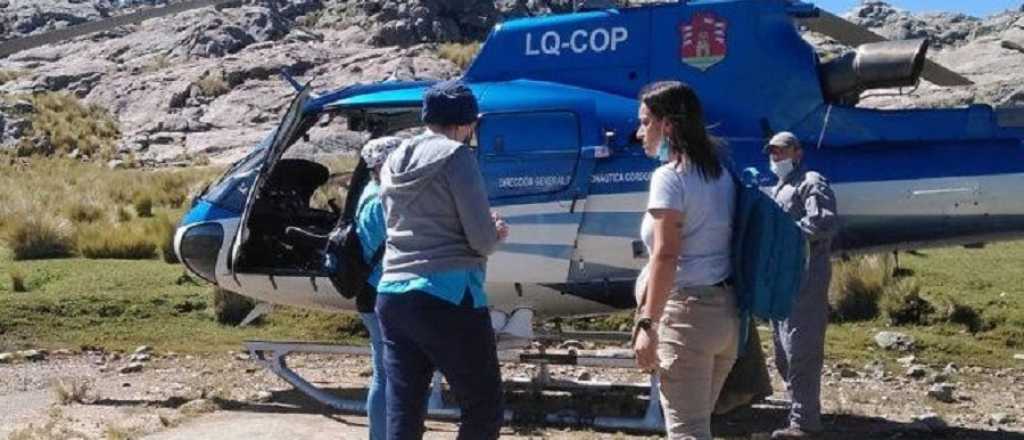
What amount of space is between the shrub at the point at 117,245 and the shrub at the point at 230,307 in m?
4.03

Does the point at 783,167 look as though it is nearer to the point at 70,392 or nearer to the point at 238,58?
the point at 70,392

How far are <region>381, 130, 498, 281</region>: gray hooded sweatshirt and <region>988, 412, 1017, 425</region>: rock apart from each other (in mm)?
4532

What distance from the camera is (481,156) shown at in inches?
345

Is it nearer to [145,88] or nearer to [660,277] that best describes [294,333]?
[660,277]

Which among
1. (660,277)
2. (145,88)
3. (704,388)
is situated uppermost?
(660,277)

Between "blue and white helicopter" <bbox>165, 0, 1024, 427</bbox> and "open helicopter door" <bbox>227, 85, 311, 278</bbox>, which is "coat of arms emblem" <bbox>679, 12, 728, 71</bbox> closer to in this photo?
"blue and white helicopter" <bbox>165, 0, 1024, 427</bbox>

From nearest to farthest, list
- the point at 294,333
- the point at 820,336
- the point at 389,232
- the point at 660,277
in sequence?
the point at 660,277, the point at 389,232, the point at 820,336, the point at 294,333

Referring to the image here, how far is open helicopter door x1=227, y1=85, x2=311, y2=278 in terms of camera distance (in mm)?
9312

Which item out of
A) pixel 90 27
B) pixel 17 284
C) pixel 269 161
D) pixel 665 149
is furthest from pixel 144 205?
pixel 665 149

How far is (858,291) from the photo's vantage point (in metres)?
12.4

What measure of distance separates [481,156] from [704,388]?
3.96 metres

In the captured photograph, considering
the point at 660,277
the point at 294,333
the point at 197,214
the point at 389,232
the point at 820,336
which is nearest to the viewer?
the point at 660,277

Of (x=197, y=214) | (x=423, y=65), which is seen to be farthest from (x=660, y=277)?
(x=423, y=65)

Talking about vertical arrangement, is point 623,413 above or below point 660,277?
below
